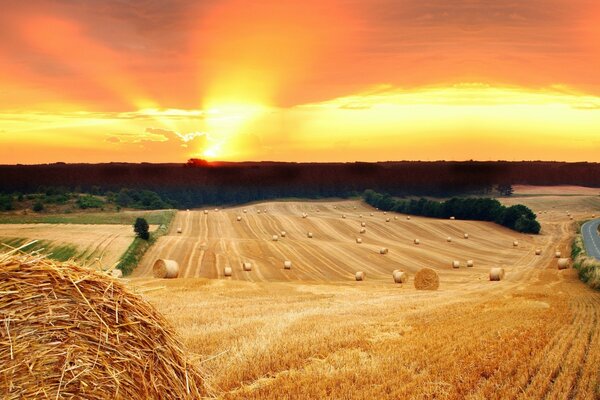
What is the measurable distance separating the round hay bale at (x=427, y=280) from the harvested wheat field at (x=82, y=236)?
90.6 feet

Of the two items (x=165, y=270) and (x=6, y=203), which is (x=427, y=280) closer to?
(x=165, y=270)

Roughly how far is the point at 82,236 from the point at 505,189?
378 ft

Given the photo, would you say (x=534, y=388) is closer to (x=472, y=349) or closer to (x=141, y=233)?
(x=472, y=349)

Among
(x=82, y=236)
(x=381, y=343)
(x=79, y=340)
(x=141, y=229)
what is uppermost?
(x=79, y=340)

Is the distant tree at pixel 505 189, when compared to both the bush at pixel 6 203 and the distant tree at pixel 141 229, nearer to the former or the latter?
the bush at pixel 6 203

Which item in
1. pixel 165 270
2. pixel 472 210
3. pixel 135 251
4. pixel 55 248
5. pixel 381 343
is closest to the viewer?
pixel 381 343

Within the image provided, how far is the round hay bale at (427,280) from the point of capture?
104 ft

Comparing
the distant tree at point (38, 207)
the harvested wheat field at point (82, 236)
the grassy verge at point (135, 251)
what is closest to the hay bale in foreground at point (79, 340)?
the grassy verge at point (135, 251)

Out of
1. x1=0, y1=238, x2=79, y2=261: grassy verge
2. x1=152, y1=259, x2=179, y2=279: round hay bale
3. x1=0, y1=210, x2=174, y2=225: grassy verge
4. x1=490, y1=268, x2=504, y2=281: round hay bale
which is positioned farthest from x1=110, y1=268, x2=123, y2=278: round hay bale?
x1=0, y1=210, x2=174, y2=225: grassy verge

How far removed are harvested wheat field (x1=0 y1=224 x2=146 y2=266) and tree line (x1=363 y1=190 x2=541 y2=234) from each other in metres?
57.1

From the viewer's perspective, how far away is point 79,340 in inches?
260

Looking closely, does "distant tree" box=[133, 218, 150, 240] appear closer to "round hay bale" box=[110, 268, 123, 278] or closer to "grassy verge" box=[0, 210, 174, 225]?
"grassy verge" box=[0, 210, 174, 225]

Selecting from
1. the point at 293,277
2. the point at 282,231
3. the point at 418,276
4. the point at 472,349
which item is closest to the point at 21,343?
the point at 472,349

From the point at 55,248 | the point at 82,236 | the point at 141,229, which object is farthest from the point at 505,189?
the point at 55,248
